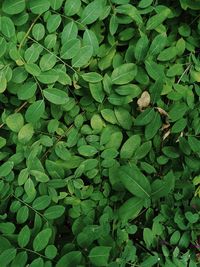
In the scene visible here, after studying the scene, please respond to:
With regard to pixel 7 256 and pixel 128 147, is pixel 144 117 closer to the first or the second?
pixel 128 147

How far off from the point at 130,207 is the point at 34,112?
1.51 ft

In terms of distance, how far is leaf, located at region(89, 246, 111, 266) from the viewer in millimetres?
1197

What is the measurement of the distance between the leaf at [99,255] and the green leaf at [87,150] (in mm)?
319

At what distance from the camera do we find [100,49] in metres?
1.34

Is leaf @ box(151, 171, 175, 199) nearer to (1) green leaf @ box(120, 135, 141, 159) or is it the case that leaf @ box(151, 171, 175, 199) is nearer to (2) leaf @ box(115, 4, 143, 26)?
(1) green leaf @ box(120, 135, 141, 159)

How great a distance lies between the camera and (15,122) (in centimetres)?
125

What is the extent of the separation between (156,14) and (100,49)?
24cm

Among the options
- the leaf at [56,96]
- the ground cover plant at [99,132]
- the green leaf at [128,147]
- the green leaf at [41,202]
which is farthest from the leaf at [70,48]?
the green leaf at [41,202]

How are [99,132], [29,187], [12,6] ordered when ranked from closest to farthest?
[12,6] < [29,187] < [99,132]

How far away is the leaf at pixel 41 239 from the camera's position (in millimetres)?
1207

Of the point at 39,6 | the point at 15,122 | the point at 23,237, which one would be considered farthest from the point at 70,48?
the point at 23,237

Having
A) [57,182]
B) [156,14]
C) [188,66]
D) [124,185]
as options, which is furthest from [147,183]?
[156,14]

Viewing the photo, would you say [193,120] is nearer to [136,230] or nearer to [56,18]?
[136,230]

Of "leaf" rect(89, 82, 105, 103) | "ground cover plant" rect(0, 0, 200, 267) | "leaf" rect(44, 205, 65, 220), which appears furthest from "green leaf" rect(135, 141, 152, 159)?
"leaf" rect(44, 205, 65, 220)
